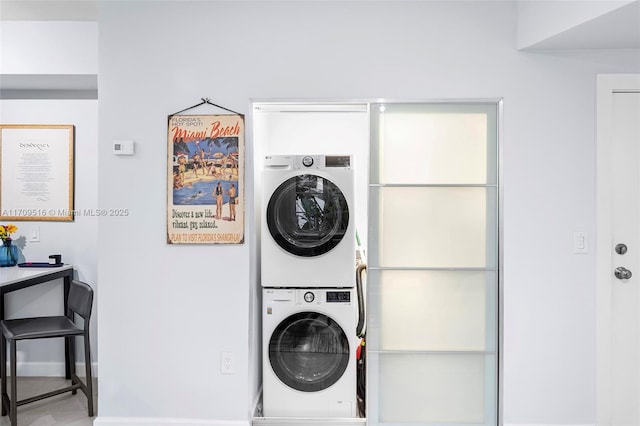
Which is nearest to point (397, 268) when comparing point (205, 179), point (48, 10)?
point (205, 179)

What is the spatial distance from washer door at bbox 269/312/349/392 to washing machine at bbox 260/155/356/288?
250 mm

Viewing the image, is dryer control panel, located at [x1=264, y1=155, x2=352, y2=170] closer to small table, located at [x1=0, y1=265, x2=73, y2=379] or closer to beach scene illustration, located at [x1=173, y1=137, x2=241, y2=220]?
beach scene illustration, located at [x1=173, y1=137, x2=241, y2=220]

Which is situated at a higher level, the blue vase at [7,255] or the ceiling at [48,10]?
the ceiling at [48,10]

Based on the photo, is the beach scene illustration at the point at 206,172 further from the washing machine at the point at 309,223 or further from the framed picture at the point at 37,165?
the framed picture at the point at 37,165

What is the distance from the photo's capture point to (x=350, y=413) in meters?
2.60

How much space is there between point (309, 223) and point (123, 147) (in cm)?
116

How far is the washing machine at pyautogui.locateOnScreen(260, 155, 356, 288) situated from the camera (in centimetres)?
258

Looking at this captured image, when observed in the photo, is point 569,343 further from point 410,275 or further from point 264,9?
point 264,9

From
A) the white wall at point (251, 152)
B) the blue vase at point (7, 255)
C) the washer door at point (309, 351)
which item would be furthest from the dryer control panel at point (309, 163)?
the blue vase at point (7, 255)

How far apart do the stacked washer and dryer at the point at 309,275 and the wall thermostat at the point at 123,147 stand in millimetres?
778

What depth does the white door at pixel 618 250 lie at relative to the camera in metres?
2.42

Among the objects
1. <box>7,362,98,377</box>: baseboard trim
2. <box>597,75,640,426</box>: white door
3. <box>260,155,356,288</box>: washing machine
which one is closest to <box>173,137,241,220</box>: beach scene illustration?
<box>260,155,356,288</box>: washing machine

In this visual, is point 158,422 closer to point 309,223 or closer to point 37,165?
point 309,223

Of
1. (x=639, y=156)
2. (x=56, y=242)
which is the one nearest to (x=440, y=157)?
(x=639, y=156)
